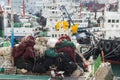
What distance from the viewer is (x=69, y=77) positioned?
58.1ft

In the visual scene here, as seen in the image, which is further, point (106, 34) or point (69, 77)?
point (106, 34)

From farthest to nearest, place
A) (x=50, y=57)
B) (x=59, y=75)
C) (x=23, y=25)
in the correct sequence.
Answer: (x=23, y=25) → (x=50, y=57) → (x=59, y=75)

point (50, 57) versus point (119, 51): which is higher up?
point (50, 57)

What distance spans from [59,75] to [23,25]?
3248 cm

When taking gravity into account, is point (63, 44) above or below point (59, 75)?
above

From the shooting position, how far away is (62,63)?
1803 cm

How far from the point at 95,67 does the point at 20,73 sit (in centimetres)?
384

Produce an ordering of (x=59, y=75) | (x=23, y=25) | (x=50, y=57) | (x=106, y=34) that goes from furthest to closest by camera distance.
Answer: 1. (x=23, y=25)
2. (x=106, y=34)
3. (x=50, y=57)
4. (x=59, y=75)

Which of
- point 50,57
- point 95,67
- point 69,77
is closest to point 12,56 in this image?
point 50,57

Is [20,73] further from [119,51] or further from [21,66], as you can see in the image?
[119,51]

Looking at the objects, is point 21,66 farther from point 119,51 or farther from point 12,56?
point 119,51

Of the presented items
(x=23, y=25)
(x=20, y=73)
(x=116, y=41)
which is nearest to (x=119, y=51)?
(x=116, y=41)

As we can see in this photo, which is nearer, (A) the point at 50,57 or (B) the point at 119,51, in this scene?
(A) the point at 50,57

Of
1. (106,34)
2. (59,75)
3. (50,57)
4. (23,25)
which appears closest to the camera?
(59,75)
